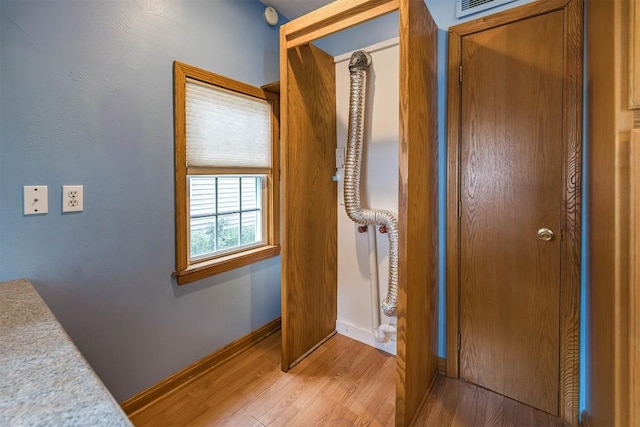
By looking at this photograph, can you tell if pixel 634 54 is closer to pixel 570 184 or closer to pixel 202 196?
pixel 570 184

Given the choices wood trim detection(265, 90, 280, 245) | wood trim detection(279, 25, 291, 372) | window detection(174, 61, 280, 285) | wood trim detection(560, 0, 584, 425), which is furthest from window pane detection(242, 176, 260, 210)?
wood trim detection(560, 0, 584, 425)

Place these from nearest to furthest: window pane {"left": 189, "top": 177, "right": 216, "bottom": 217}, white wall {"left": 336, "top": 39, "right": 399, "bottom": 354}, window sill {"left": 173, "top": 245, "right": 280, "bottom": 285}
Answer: window sill {"left": 173, "top": 245, "right": 280, "bottom": 285}, window pane {"left": 189, "top": 177, "right": 216, "bottom": 217}, white wall {"left": 336, "top": 39, "right": 399, "bottom": 354}

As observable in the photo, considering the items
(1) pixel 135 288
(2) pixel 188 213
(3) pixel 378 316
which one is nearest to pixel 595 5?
(3) pixel 378 316

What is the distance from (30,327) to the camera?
2.96ft

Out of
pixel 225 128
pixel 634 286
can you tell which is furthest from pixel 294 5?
pixel 634 286

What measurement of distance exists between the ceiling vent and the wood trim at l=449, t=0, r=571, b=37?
54mm

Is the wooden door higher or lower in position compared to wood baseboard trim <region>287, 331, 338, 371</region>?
higher

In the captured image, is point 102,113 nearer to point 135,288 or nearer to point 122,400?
point 135,288

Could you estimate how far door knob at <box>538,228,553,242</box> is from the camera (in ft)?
5.20

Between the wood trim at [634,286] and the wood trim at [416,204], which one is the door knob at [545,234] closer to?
→ the wood trim at [416,204]

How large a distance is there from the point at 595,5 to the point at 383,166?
4.13 ft

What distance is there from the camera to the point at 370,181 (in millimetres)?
2221

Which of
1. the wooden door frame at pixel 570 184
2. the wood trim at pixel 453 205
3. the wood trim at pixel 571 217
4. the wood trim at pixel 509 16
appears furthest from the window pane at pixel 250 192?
the wood trim at pixel 571 217

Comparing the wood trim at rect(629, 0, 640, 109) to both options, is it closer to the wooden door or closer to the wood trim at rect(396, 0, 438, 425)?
the wood trim at rect(396, 0, 438, 425)
